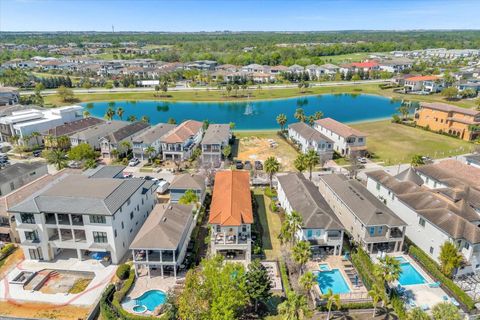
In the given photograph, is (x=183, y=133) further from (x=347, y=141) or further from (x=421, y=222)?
(x=421, y=222)

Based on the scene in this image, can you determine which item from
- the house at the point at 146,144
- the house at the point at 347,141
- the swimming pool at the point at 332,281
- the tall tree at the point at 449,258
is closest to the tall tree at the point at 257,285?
the swimming pool at the point at 332,281

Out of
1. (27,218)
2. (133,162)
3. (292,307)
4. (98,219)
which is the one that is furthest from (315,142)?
(27,218)

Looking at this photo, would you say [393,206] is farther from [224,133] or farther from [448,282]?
[224,133]

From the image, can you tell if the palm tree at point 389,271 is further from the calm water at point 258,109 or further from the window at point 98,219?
the calm water at point 258,109

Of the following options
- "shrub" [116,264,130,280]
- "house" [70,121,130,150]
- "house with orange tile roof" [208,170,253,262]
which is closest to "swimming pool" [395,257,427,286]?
"house with orange tile roof" [208,170,253,262]

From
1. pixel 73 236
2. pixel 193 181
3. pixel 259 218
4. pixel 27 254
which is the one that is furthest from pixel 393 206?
pixel 27 254

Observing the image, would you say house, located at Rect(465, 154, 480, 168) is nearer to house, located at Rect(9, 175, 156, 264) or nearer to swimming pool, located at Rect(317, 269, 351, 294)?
swimming pool, located at Rect(317, 269, 351, 294)
